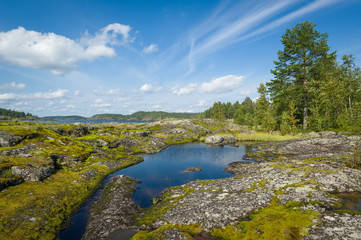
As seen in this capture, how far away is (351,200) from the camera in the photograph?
12758 millimetres

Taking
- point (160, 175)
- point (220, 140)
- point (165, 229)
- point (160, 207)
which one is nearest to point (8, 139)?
point (160, 175)

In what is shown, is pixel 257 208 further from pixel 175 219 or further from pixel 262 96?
pixel 262 96

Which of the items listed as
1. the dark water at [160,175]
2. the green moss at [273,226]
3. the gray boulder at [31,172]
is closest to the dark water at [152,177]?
the dark water at [160,175]

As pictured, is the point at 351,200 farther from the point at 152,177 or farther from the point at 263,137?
the point at 263,137

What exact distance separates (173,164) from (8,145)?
1068 inches

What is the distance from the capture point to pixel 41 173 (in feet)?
62.5

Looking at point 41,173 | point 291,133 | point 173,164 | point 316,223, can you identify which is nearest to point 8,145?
point 41,173

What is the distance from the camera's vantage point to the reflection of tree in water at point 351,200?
11651 mm

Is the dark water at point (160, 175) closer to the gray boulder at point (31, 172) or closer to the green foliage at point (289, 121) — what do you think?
the gray boulder at point (31, 172)

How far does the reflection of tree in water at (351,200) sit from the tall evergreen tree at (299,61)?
51067 millimetres

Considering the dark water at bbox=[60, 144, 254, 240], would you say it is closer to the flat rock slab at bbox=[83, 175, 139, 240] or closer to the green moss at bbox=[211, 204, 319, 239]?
the flat rock slab at bbox=[83, 175, 139, 240]

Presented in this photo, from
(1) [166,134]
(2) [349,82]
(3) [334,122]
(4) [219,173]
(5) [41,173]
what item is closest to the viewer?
(5) [41,173]

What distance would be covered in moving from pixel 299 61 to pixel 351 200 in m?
59.0

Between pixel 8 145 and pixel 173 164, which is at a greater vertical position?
pixel 8 145
